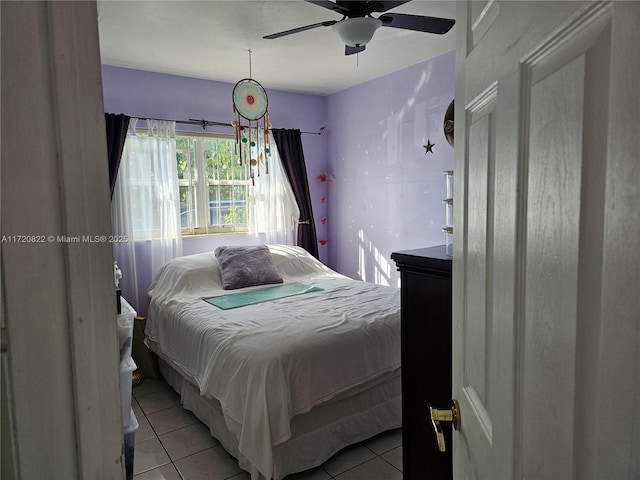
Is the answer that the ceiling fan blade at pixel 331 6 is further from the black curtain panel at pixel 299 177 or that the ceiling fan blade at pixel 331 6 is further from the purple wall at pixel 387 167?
the black curtain panel at pixel 299 177

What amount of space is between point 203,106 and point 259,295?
6.55 feet

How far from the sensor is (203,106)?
407 cm

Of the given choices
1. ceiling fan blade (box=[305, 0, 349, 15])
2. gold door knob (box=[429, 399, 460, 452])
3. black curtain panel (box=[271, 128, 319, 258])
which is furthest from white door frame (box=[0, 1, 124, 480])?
black curtain panel (box=[271, 128, 319, 258])

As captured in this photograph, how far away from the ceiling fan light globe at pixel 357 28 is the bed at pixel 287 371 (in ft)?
5.12

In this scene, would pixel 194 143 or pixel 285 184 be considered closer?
pixel 194 143

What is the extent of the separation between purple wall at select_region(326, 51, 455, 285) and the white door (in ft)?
9.62

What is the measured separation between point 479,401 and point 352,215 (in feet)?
12.8

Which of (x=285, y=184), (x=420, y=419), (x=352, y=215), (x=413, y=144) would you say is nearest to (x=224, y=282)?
(x=285, y=184)

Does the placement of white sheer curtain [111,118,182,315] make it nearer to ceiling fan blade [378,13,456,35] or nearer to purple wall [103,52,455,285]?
purple wall [103,52,455,285]

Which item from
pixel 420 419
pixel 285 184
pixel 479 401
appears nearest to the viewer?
pixel 479 401

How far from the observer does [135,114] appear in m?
3.72

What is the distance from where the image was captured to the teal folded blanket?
304 cm

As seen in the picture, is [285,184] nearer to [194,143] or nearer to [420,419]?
[194,143]

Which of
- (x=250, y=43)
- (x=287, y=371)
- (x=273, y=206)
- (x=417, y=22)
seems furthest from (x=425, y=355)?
(x=273, y=206)
